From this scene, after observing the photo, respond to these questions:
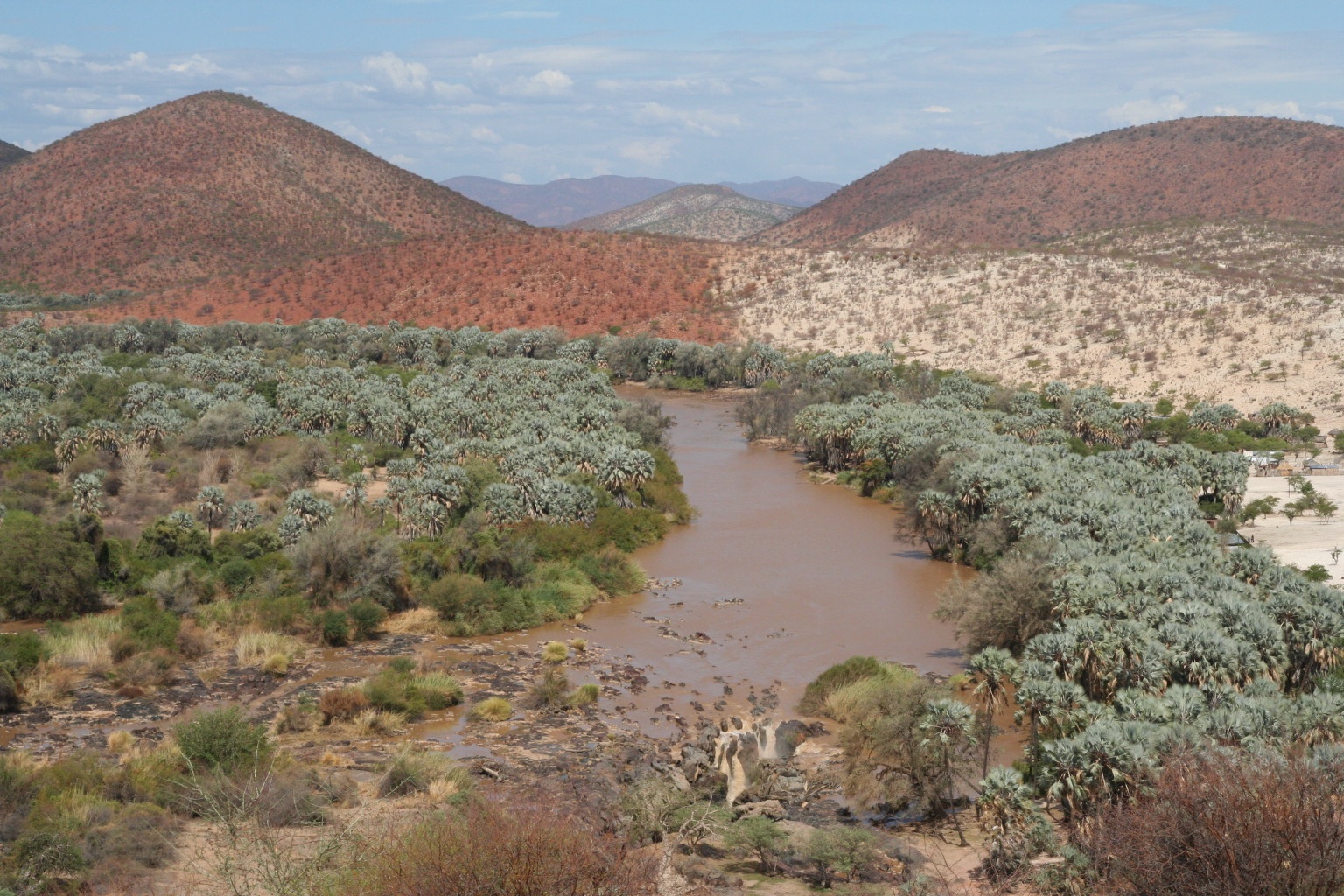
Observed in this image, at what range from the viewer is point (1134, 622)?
910 inches

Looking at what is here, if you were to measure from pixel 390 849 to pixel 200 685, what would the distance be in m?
15.7

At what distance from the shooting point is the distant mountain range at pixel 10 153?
143175 millimetres

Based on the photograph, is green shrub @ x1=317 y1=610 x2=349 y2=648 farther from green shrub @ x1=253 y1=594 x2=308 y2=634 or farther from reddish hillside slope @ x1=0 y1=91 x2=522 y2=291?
reddish hillside slope @ x1=0 y1=91 x2=522 y2=291

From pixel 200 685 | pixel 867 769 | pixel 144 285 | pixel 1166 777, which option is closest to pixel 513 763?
pixel 867 769

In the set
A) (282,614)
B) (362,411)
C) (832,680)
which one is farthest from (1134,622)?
(362,411)

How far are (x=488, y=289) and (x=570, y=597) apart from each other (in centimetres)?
6643

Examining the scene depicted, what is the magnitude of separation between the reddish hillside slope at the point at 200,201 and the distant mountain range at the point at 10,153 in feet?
69.6

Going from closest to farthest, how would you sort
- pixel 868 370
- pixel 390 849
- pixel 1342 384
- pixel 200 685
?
pixel 390 849 < pixel 200 685 < pixel 1342 384 < pixel 868 370

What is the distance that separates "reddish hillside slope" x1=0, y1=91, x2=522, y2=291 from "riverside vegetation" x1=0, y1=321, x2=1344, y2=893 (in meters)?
45.0

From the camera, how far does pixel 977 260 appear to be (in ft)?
303

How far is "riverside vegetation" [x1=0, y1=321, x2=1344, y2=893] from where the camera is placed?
1605 cm

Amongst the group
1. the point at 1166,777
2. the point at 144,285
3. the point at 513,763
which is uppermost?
the point at 144,285

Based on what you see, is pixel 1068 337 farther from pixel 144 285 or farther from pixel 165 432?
pixel 144 285

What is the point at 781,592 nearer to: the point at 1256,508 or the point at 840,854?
the point at 1256,508
